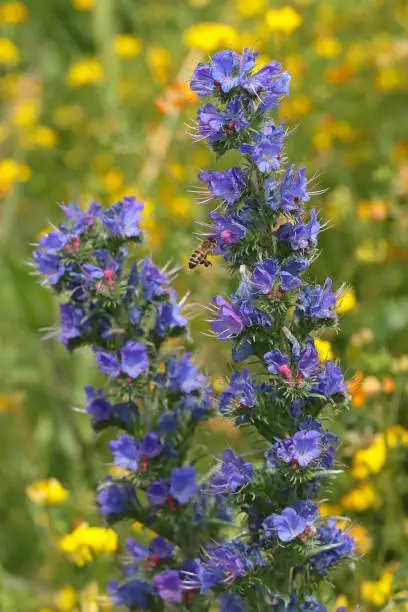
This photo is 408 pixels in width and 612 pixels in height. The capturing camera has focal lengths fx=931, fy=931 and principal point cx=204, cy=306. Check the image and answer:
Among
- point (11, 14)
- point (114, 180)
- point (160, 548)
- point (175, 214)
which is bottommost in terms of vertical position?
point (160, 548)

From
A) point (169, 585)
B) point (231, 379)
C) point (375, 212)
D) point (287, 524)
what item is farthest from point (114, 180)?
point (287, 524)

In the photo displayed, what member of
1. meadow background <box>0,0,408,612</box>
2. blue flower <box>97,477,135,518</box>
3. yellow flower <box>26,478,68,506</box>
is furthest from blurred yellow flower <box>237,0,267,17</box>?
blue flower <box>97,477,135,518</box>

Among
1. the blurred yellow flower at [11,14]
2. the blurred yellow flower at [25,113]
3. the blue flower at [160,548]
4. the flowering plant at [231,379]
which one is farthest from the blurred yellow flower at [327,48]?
the blue flower at [160,548]

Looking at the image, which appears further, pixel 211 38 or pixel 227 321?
pixel 211 38

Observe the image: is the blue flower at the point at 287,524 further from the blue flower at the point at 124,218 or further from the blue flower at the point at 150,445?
the blue flower at the point at 124,218

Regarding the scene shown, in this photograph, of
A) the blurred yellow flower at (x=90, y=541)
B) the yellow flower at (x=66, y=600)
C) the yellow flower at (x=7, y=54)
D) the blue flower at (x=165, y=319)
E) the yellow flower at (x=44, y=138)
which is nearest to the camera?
the blue flower at (x=165, y=319)

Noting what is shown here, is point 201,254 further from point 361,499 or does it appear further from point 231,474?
point 361,499
